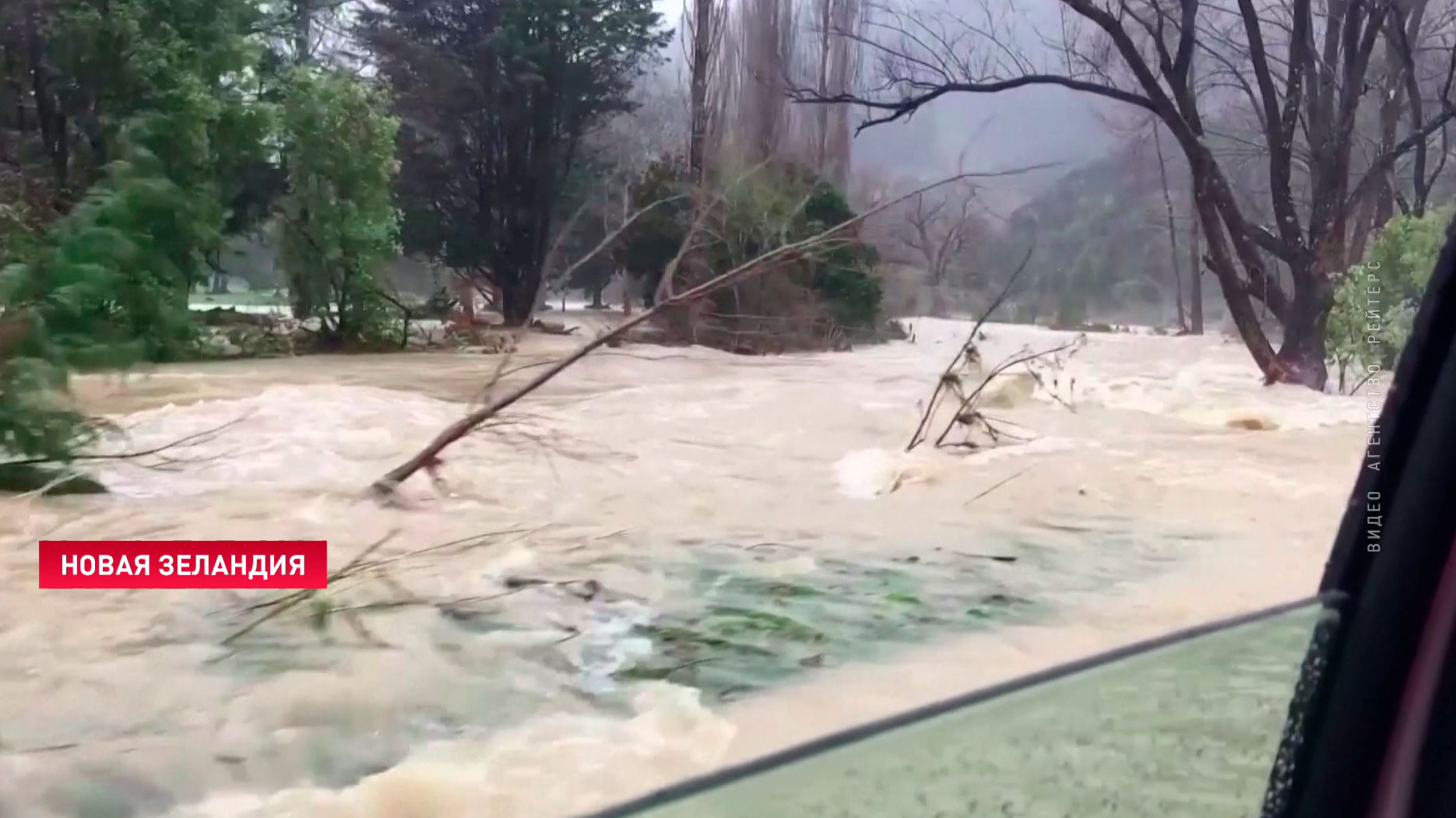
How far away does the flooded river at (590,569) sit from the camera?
0.76m

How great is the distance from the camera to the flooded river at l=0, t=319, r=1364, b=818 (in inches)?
30.0

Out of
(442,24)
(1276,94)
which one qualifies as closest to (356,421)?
(442,24)

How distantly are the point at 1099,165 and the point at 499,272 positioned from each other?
3.11 ft

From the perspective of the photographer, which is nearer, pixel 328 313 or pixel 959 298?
pixel 328 313

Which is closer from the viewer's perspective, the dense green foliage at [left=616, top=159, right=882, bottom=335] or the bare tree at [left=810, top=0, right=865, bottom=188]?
the dense green foliage at [left=616, top=159, right=882, bottom=335]

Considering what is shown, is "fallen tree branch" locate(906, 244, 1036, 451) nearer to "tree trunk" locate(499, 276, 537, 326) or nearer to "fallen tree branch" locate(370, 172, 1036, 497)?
"fallen tree branch" locate(370, 172, 1036, 497)

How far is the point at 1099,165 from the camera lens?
63.0 inches

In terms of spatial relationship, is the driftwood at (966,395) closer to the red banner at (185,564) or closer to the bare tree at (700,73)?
the bare tree at (700,73)

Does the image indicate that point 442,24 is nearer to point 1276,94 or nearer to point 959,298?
point 959,298

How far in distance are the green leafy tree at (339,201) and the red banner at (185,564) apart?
0.92 feet

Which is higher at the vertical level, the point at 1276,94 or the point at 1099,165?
the point at 1276,94

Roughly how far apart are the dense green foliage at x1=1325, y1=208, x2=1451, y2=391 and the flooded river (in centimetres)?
9

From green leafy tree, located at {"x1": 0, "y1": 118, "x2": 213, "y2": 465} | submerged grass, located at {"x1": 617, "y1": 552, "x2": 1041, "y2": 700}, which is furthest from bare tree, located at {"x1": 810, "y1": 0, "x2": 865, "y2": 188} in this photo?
green leafy tree, located at {"x1": 0, "y1": 118, "x2": 213, "y2": 465}

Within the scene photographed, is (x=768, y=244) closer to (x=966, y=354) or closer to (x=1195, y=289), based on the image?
(x=966, y=354)
